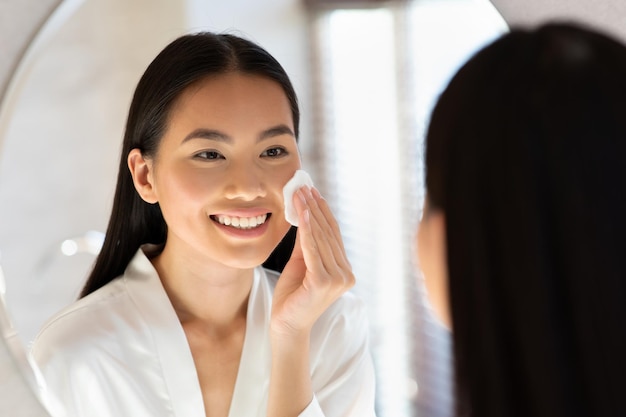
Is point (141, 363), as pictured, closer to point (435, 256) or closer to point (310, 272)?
point (310, 272)

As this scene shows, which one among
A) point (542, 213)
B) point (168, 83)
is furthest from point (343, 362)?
point (542, 213)

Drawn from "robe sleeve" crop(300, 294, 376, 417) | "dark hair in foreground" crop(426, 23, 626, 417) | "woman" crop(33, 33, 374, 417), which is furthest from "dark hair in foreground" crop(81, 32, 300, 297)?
"dark hair in foreground" crop(426, 23, 626, 417)

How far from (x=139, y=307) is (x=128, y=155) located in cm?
16

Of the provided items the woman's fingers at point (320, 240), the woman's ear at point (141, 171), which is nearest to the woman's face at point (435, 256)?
the woman's fingers at point (320, 240)

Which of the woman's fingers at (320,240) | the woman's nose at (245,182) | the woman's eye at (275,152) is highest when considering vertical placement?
the woman's eye at (275,152)

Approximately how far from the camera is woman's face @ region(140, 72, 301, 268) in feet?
2.48

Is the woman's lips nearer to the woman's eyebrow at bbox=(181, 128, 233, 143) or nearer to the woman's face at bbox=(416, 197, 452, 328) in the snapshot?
the woman's eyebrow at bbox=(181, 128, 233, 143)

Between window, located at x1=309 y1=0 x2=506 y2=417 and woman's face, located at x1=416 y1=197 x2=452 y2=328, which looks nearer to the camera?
woman's face, located at x1=416 y1=197 x2=452 y2=328

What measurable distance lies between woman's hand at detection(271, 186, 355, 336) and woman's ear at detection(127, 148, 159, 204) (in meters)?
0.14

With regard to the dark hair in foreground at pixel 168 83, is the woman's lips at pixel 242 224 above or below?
below

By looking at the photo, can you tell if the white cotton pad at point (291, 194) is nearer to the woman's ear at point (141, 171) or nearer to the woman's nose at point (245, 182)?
the woman's nose at point (245, 182)

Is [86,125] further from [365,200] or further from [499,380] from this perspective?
[499,380]

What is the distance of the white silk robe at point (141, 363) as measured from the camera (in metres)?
0.78

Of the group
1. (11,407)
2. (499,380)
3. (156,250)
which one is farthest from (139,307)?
(499,380)
